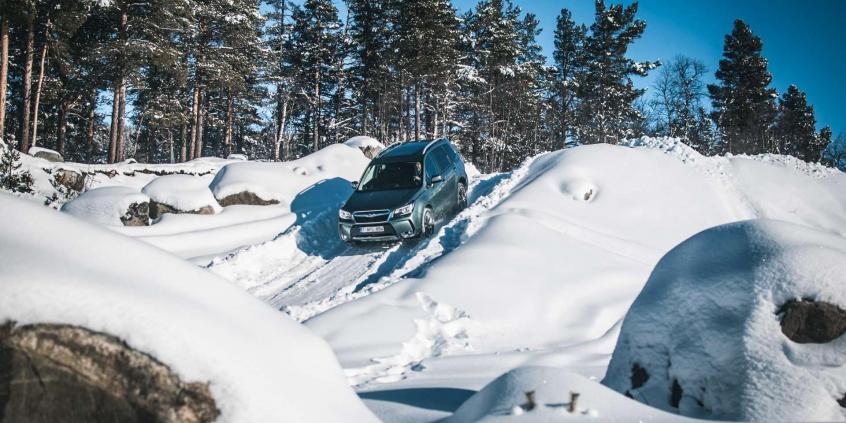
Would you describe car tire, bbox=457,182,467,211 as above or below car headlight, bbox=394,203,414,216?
above

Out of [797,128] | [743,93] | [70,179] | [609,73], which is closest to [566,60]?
[609,73]

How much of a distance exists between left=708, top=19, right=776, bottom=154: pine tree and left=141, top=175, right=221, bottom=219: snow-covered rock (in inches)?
1504

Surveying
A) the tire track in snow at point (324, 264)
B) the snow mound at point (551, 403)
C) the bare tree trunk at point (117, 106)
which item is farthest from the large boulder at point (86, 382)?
the bare tree trunk at point (117, 106)

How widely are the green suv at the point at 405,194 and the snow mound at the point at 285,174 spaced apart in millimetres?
4560

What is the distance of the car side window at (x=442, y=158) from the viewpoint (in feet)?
37.8

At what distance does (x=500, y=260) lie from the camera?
25.1 ft

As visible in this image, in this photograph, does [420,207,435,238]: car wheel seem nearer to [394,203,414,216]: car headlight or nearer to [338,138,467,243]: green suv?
[338,138,467,243]: green suv

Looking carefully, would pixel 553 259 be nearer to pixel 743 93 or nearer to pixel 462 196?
pixel 462 196

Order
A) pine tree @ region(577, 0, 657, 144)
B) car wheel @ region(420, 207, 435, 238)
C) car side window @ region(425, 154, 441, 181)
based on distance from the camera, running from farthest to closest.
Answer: pine tree @ region(577, 0, 657, 144) → car side window @ region(425, 154, 441, 181) → car wheel @ region(420, 207, 435, 238)

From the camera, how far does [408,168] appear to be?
10.9 metres

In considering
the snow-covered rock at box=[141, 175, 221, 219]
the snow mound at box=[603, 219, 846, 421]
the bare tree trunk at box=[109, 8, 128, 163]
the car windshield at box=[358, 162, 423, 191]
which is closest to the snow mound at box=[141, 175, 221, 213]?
the snow-covered rock at box=[141, 175, 221, 219]

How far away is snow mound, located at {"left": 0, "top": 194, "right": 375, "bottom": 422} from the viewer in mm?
1821

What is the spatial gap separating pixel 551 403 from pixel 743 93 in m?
41.9

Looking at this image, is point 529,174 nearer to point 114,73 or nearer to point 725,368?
point 725,368
